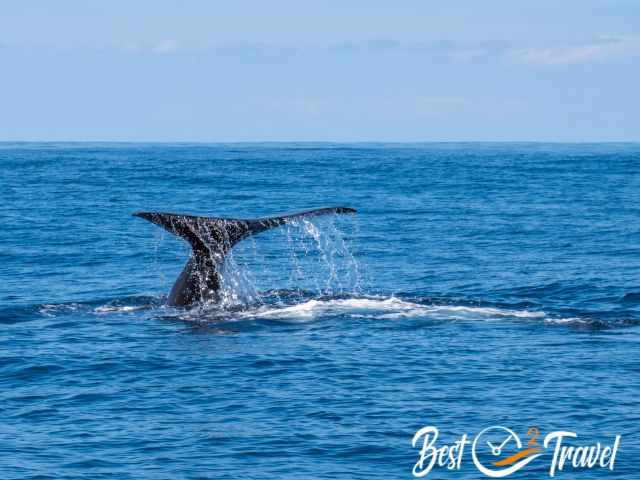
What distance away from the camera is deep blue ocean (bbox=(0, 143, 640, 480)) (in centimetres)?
1305

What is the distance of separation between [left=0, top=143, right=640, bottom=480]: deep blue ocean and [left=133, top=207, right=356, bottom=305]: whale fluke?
34 cm

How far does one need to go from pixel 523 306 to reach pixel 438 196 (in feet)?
110

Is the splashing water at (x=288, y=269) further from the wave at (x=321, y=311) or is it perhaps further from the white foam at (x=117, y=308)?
the white foam at (x=117, y=308)

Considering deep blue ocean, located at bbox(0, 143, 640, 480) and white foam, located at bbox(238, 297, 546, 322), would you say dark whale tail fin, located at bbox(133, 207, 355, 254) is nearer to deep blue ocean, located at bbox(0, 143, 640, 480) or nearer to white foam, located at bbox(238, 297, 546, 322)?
deep blue ocean, located at bbox(0, 143, 640, 480)

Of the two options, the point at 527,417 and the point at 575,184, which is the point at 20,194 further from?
the point at 527,417

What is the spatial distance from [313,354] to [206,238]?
3349 millimetres

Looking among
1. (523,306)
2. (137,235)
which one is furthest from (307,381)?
(137,235)

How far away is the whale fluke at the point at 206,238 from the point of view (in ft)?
61.3

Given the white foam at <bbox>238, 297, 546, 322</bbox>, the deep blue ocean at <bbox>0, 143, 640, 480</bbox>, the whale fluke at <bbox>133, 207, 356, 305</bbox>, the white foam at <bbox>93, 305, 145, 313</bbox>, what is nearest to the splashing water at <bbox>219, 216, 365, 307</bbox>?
the deep blue ocean at <bbox>0, 143, 640, 480</bbox>

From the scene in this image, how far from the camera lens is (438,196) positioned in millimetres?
55438

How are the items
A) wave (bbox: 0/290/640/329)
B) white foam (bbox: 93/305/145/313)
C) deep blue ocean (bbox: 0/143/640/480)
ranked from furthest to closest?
white foam (bbox: 93/305/145/313) → wave (bbox: 0/290/640/329) → deep blue ocean (bbox: 0/143/640/480)

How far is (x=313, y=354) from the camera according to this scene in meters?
17.4

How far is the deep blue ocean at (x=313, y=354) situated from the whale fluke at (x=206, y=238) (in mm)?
342

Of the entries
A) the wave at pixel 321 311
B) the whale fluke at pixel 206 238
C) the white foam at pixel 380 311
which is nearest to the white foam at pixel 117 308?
the wave at pixel 321 311
